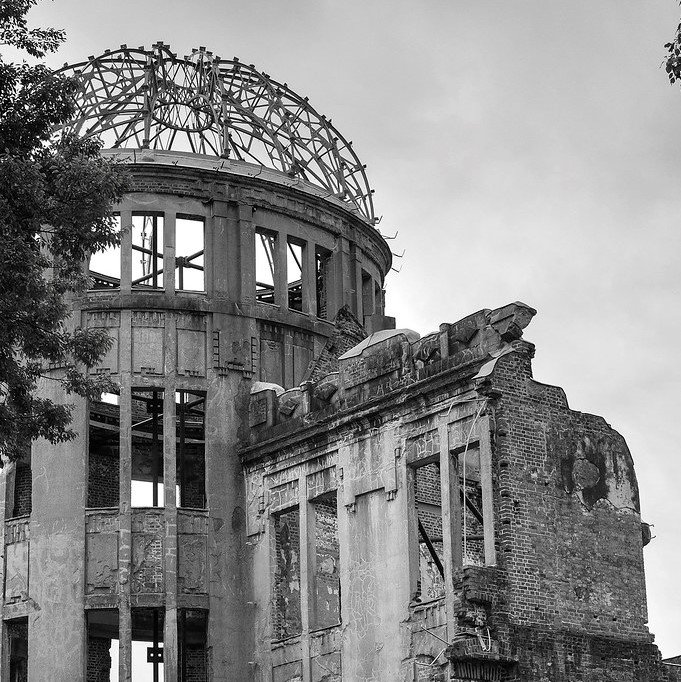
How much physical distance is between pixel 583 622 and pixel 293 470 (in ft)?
20.7

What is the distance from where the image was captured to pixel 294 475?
26.0 meters

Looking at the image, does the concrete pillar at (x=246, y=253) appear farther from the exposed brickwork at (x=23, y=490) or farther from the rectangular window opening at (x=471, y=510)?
the exposed brickwork at (x=23, y=490)

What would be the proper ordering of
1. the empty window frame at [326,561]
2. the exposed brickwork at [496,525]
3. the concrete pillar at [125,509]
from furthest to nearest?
1. the empty window frame at [326,561]
2. the concrete pillar at [125,509]
3. the exposed brickwork at [496,525]

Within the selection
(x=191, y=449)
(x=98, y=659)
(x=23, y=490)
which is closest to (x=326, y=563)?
(x=191, y=449)

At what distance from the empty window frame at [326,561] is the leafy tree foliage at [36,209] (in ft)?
24.4

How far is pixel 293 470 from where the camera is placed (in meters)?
26.0

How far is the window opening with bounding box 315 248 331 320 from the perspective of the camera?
Answer: 2952 cm

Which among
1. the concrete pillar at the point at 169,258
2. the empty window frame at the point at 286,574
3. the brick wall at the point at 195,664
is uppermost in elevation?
the concrete pillar at the point at 169,258

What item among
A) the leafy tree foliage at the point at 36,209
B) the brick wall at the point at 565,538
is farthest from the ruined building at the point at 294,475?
the leafy tree foliage at the point at 36,209

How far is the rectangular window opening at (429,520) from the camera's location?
1006 inches

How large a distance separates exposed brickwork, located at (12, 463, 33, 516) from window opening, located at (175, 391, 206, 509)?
2.98 m

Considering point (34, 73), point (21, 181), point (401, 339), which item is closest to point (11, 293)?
point (21, 181)

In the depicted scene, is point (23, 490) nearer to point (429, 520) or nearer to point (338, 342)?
point (338, 342)

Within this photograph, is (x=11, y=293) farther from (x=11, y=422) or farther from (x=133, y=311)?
(x=133, y=311)
